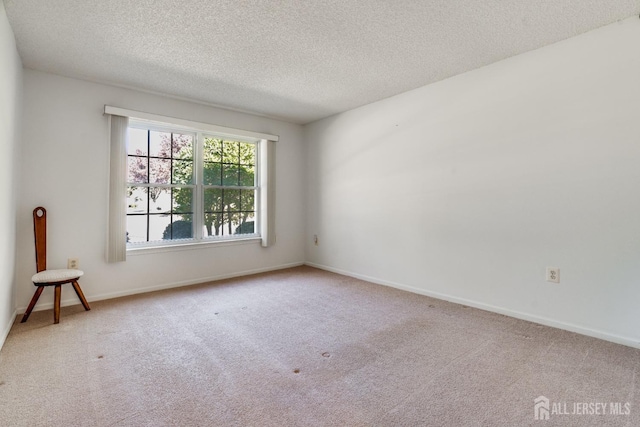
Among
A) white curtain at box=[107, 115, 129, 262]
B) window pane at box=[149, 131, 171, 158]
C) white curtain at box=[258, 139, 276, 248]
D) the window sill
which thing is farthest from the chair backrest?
white curtain at box=[258, 139, 276, 248]

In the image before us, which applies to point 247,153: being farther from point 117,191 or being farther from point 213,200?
point 117,191

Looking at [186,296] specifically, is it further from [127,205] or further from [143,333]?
[127,205]

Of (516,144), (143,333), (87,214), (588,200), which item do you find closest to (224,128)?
(87,214)

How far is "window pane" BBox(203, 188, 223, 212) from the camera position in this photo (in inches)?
165

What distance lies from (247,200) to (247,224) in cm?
37

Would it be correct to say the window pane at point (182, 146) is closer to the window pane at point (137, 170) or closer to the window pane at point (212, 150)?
the window pane at point (212, 150)

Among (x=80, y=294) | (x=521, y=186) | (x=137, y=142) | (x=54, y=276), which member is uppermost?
(x=137, y=142)

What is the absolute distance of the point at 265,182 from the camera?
4625mm

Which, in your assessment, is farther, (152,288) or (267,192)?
(267,192)

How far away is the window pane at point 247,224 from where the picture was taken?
4.61m

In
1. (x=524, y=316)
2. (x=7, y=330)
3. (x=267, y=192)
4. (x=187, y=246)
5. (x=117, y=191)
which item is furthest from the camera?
(x=267, y=192)

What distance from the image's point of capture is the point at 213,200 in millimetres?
4254

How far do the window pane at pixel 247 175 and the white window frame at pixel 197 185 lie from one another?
69 millimetres

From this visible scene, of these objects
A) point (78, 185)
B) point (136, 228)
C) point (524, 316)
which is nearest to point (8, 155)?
point (78, 185)
